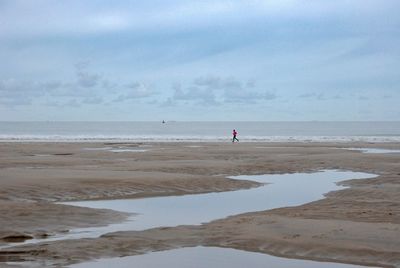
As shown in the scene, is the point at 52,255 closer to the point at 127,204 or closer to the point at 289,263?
the point at 289,263

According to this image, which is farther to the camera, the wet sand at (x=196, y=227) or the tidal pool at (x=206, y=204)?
the tidal pool at (x=206, y=204)

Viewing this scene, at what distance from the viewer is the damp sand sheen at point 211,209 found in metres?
10.8

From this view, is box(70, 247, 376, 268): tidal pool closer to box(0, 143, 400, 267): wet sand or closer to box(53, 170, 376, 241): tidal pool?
box(0, 143, 400, 267): wet sand

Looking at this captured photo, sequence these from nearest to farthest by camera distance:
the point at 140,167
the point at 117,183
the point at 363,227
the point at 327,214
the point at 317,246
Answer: the point at 317,246 < the point at 363,227 < the point at 327,214 < the point at 117,183 < the point at 140,167

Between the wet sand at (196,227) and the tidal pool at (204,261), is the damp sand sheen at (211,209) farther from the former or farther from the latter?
the wet sand at (196,227)

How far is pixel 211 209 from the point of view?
1786 centimetres

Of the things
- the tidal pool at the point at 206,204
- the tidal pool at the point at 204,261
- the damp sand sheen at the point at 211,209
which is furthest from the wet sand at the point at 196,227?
the tidal pool at the point at 206,204

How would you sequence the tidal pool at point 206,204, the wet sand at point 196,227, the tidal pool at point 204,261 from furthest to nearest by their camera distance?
1. the tidal pool at point 206,204
2. the wet sand at point 196,227
3. the tidal pool at point 204,261

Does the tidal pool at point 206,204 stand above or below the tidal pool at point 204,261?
above

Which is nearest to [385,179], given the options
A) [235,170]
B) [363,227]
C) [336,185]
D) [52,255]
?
[336,185]

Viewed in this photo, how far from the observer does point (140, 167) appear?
1219 inches

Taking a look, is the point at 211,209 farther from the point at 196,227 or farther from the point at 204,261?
the point at 204,261

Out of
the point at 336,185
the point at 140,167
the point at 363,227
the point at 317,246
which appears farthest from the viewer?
the point at 140,167

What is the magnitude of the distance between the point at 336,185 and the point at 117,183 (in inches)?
356
